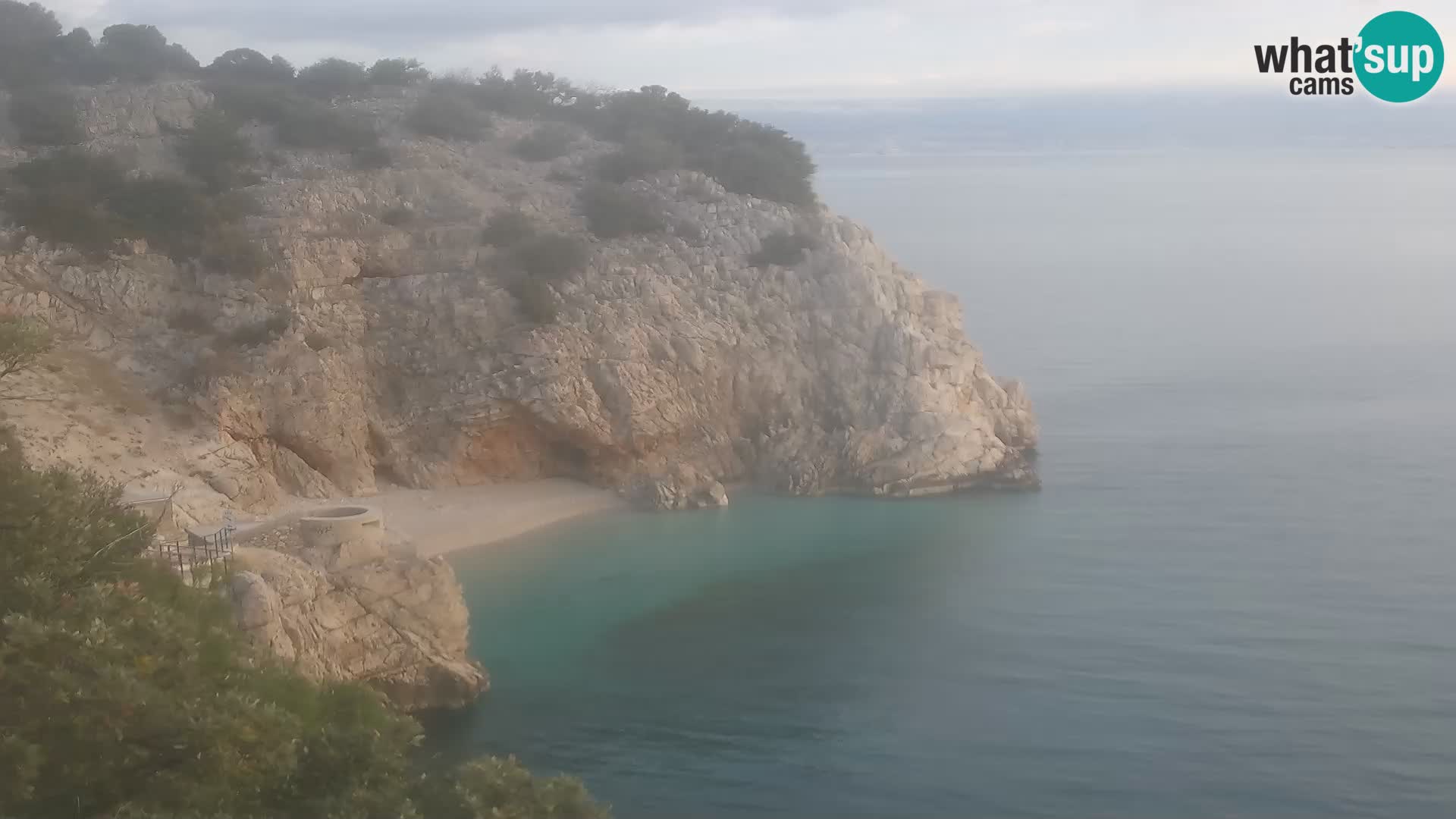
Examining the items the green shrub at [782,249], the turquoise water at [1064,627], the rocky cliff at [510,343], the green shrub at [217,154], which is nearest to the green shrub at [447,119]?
the rocky cliff at [510,343]

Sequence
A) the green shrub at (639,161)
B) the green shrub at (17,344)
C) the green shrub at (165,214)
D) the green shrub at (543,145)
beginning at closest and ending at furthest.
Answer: the green shrub at (17,344), the green shrub at (165,214), the green shrub at (639,161), the green shrub at (543,145)

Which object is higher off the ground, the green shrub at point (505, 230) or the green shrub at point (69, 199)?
the green shrub at point (69, 199)

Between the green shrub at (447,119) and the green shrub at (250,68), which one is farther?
the green shrub at (250,68)

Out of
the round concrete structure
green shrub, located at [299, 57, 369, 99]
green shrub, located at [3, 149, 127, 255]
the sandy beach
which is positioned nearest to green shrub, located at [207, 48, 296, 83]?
green shrub, located at [299, 57, 369, 99]

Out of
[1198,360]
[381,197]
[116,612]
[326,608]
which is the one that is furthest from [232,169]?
[1198,360]

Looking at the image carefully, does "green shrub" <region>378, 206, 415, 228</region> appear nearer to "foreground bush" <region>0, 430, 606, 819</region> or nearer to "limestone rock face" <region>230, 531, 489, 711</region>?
"limestone rock face" <region>230, 531, 489, 711</region>

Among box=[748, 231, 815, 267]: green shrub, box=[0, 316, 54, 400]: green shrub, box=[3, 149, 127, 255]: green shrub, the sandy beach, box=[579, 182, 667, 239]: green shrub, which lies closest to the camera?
box=[0, 316, 54, 400]: green shrub

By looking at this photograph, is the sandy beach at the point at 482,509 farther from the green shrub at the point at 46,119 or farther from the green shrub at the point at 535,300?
the green shrub at the point at 46,119
